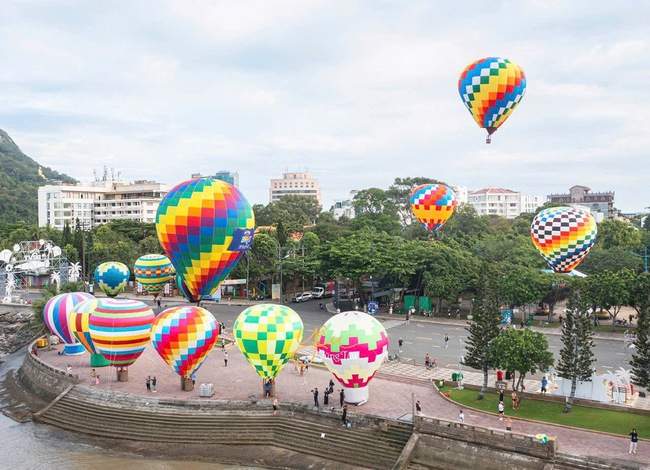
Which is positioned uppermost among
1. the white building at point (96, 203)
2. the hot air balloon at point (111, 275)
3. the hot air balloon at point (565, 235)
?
the white building at point (96, 203)

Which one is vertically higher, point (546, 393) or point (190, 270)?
point (190, 270)

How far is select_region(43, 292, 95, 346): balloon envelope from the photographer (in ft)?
127

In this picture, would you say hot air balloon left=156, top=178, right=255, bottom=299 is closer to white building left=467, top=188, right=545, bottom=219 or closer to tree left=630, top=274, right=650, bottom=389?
tree left=630, top=274, right=650, bottom=389

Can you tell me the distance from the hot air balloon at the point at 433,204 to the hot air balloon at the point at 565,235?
9.88m

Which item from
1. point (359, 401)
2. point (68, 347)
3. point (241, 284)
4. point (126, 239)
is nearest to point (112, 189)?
point (126, 239)

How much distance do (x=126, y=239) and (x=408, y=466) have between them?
73.7 metres

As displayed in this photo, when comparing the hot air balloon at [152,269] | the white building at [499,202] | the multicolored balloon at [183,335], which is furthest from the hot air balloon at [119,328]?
the white building at [499,202]

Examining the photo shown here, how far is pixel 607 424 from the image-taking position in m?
26.8

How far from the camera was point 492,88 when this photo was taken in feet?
138

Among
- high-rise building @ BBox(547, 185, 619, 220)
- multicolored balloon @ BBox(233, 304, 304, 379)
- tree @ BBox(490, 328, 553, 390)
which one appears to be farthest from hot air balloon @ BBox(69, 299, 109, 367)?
high-rise building @ BBox(547, 185, 619, 220)

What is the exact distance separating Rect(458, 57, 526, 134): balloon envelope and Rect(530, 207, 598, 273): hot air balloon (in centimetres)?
993

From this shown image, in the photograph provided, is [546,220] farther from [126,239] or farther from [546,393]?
[126,239]

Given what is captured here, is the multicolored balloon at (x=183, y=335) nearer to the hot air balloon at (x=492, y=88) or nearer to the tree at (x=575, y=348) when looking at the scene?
the tree at (x=575, y=348)

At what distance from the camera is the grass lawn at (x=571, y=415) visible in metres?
26.6
